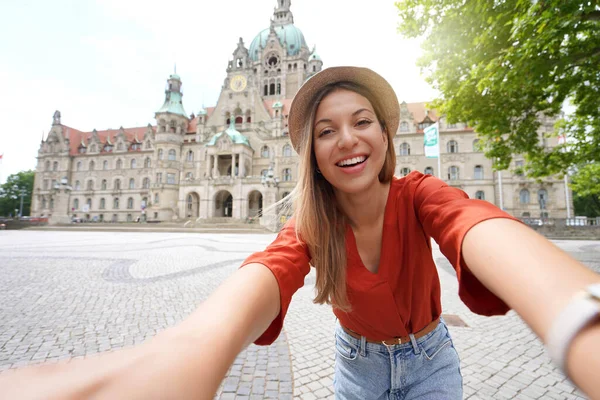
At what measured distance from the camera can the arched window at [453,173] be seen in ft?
110

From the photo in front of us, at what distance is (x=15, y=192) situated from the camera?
174 feet

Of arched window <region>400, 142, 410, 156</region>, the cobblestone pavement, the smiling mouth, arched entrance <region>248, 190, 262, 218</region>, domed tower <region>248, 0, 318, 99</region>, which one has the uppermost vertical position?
domed tower <region>248, 0, 318, 99</region>

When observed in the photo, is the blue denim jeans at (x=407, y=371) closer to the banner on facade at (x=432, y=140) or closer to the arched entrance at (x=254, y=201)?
the banner on facade at (x=432, y=140)

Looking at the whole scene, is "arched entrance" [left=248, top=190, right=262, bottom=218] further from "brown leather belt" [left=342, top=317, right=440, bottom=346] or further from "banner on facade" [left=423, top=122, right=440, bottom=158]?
"brown leather belt" [left=342, top=317, right=440, bottom=346]

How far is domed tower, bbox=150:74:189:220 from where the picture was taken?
37438 millimetres

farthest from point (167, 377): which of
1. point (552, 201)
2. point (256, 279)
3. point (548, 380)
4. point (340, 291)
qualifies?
point (552, 201)

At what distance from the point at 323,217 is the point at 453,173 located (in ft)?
123

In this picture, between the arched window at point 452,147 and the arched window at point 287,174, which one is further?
the arched window at point 287,174

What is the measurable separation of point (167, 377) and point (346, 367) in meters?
1.23

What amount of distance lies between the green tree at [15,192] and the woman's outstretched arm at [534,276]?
71.8 metres

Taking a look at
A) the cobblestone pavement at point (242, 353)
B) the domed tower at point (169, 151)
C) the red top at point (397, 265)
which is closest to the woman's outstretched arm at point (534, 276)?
the red top at point (397, 265)

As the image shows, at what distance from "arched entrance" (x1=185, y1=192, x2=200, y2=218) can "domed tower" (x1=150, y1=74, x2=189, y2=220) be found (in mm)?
2059

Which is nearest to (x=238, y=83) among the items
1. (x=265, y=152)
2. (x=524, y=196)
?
(x=265, y=152)

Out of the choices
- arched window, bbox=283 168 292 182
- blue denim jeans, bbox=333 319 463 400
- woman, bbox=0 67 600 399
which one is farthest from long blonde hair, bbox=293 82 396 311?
arched window, bbox=283 168 292 182
